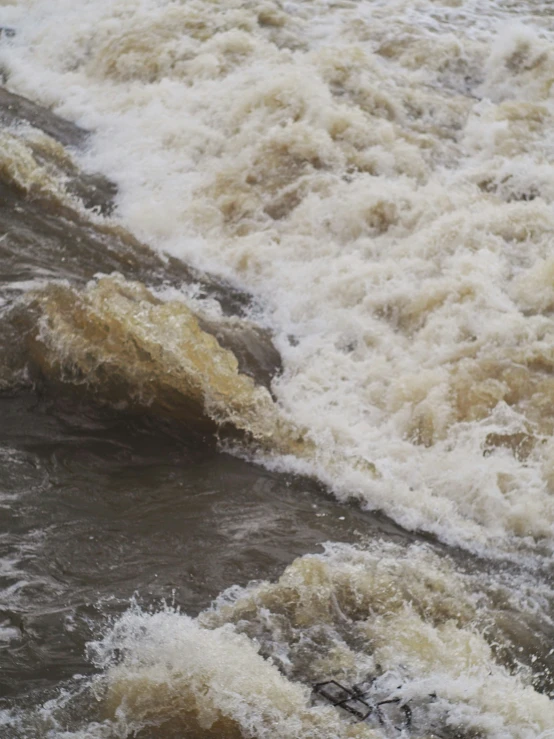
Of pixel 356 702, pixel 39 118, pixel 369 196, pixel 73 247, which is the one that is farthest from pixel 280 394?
pixel 39 118

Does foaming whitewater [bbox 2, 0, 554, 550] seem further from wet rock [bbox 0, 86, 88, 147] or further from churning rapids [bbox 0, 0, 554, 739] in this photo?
wet rock [bbox 0, 86, 88, 147]

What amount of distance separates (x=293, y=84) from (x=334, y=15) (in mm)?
2860

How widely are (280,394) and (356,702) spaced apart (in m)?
2.61

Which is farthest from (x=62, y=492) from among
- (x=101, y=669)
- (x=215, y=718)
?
(x=215, y=718)

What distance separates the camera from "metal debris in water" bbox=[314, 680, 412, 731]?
2.84m

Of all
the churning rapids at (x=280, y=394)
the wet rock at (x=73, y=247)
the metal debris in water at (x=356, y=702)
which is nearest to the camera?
the metal debris in water at (x=356, y=702)

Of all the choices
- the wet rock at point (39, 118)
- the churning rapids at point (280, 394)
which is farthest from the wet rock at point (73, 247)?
the wet rock at point (39, 118)

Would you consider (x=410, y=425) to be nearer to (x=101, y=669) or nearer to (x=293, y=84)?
(x=101, y=669)

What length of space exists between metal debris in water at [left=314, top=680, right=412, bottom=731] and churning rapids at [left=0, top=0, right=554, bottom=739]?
21 mm

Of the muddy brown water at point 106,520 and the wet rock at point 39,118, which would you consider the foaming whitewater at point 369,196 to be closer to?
the wet rock at point 39,118

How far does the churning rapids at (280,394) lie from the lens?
2.97 metres

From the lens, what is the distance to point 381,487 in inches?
172

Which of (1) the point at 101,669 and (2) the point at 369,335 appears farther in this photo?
(2) the point at 369,335

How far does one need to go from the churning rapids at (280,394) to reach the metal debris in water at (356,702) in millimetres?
21
